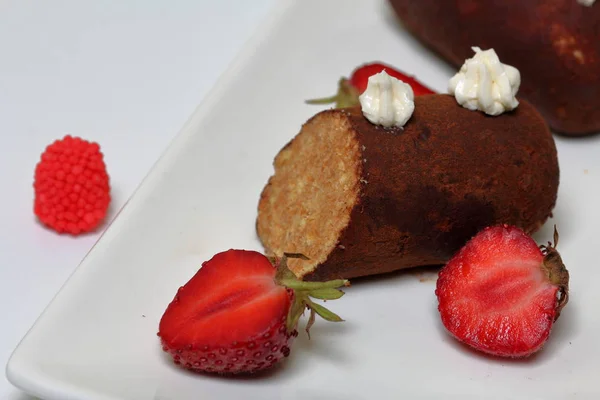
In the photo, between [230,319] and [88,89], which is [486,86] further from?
[88,89]

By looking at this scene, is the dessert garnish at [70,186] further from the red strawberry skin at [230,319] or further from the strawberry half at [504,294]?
the strawberry half at [504,294]

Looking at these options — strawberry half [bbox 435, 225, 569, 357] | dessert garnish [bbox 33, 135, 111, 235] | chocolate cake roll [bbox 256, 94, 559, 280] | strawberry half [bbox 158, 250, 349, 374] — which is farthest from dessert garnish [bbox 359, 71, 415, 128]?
dessert garnish [bbox 33, 135, 111, 235]

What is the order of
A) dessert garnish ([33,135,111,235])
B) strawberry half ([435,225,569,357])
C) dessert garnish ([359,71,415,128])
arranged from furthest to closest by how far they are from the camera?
dessert garnish ([33,135,111,235]) < dessert garnish ([359,71,415,128]) < strawberry half ([435,225,569,357])

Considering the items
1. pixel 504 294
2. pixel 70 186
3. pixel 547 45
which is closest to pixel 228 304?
pixel 504 294

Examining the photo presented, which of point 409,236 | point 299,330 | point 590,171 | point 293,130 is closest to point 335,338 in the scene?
point 299,330

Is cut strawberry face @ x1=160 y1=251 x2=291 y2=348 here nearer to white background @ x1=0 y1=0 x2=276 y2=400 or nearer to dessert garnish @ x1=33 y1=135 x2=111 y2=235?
white background @ x1=0 y1=0 x2=276 y2=400
